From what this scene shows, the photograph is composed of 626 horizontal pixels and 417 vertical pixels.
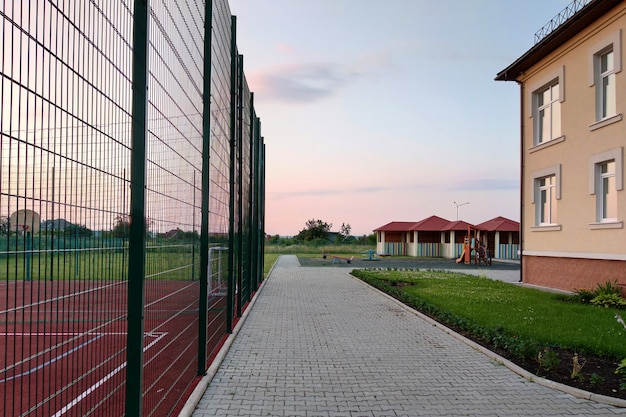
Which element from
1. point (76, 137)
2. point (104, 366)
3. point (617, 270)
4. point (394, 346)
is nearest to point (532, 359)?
point (394, 346)

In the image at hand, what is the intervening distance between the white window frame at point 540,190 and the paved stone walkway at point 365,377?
846cm

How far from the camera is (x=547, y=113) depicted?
18453 mm

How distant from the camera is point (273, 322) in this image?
11.0 m

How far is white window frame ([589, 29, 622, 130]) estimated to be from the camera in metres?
14.1

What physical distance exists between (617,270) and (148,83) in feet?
45.4

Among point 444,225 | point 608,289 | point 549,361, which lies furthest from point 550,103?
point 444,225

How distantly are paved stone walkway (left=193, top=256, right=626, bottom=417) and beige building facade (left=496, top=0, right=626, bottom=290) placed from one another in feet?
22.8

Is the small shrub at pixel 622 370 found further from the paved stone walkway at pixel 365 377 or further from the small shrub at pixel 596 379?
the paved stone walkway at pixel 365 377

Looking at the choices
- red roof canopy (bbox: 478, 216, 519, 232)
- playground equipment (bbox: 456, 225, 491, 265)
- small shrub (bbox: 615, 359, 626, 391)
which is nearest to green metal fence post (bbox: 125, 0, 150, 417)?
small shrub (bbox: 615, 359, 626, 391)

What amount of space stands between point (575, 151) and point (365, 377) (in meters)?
12.4

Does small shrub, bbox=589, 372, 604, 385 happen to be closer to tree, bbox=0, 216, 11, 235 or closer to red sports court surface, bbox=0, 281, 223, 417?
red sports court surface, bbox=0, 281, 223, 417

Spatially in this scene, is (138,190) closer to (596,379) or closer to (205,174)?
(205,174)

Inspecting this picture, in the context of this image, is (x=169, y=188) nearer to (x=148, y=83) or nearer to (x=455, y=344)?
(x=148, y=83)


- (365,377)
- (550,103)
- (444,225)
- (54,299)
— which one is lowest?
(365,377)
